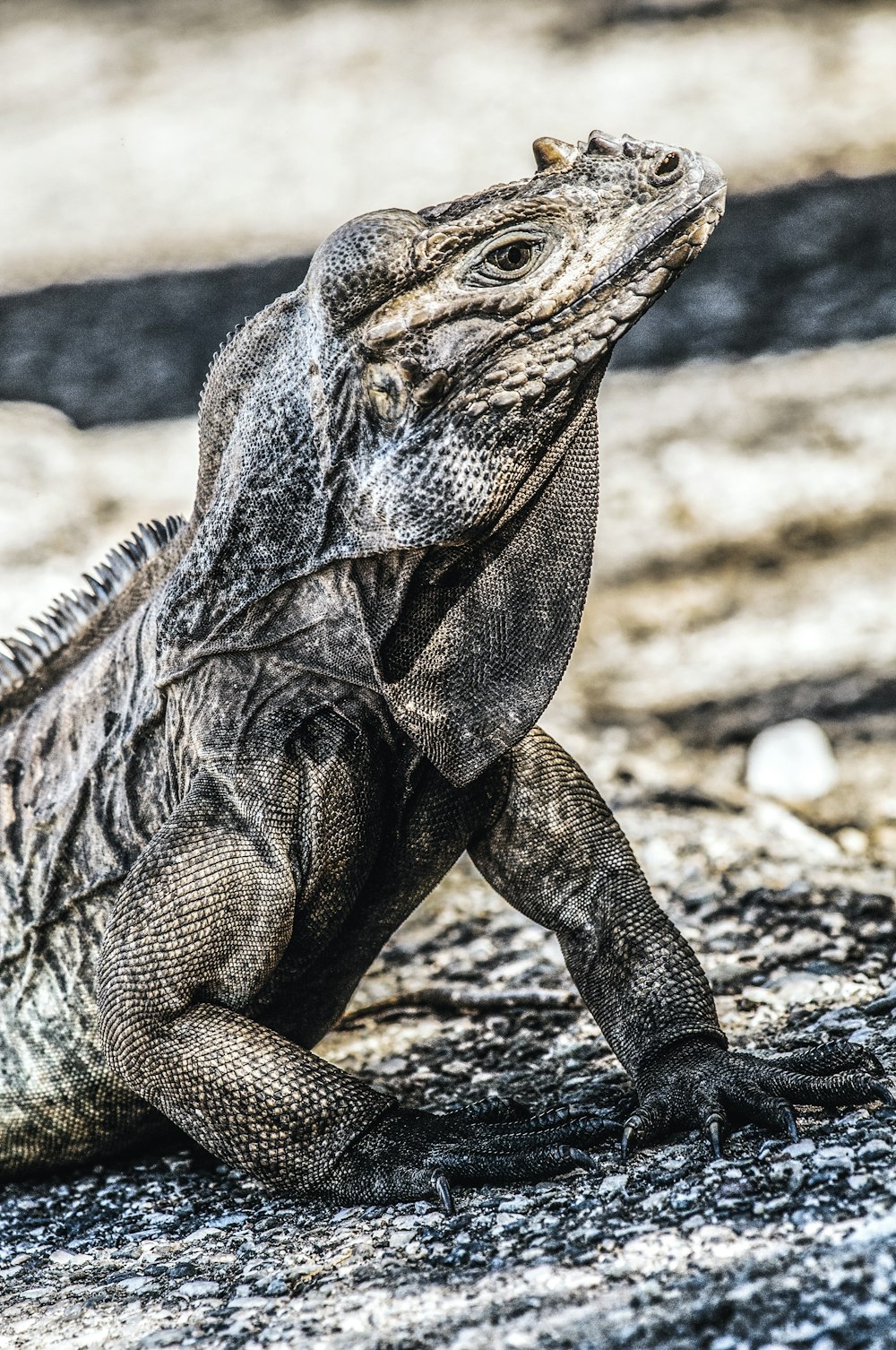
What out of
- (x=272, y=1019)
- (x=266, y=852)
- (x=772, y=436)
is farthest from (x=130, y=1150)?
(x=772, y=436)

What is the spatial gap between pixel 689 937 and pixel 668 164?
2889 mm

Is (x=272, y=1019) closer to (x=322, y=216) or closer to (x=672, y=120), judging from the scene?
(x=322, y=216)

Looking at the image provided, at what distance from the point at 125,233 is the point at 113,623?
8393 millimetres

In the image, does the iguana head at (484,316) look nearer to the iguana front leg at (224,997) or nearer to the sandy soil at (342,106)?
the iguana front leg at (224,997)

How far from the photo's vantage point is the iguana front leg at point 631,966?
3.70m

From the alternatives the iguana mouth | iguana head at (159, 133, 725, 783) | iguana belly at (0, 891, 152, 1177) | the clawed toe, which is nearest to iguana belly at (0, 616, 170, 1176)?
iguana belly at (0, 891, 152, 1177)

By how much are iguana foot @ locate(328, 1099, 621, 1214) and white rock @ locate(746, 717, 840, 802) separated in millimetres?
3708

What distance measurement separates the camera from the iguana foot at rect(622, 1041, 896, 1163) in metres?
3.60

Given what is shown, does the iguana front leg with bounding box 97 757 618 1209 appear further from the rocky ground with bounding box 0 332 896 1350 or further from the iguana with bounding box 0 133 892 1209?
the rocky ground with bounding box 0 332 896 1350

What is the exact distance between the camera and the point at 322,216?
472 inches

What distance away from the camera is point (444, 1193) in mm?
3621

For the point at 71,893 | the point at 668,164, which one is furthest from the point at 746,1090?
the point at 668,164

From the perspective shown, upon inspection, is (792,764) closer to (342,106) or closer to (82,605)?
(82,605)

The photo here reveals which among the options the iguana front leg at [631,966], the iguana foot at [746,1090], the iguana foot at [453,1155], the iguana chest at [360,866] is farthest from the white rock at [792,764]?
the iguana foot at [453,1155]
